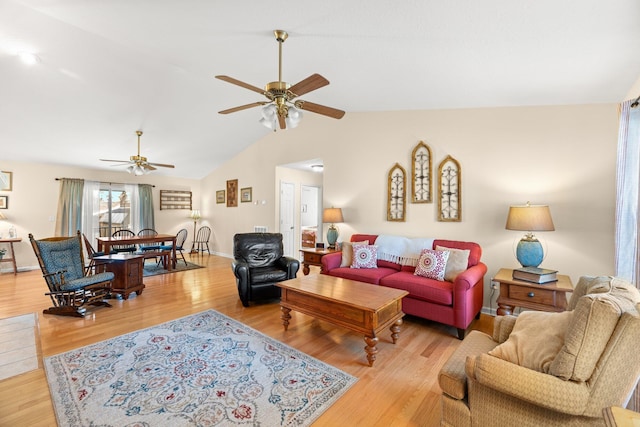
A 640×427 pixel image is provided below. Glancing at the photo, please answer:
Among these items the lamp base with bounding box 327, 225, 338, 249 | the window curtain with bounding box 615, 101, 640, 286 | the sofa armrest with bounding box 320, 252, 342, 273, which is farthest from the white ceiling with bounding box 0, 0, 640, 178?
the sofa armrest with bounding box 320, 252, 342, 273

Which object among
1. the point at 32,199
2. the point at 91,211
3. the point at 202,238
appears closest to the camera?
the point at 32,199

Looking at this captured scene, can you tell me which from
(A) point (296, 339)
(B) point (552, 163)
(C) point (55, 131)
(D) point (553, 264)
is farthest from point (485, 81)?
(C) point (55, 131)

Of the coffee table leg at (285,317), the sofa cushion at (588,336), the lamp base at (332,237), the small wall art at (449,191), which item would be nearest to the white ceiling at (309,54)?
the small wall art at (449,191)

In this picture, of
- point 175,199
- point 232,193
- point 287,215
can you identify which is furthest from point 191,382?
point 175,199

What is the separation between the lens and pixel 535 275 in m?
2.68

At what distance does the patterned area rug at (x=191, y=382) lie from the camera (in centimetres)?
173

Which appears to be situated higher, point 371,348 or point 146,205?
point 146,205

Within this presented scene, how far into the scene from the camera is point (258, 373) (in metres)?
2.18

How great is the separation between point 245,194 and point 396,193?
3880 millimetres

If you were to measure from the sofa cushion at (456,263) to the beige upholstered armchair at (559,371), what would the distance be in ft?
5.13

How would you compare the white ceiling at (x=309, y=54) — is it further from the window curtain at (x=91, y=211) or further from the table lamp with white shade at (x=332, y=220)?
the window curtain at (x=91, y=211)

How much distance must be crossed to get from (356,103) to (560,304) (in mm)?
3381

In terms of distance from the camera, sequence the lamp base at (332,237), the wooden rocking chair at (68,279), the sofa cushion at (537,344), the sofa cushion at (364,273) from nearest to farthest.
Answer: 1. the sofa cushion at (537,344)
2. the wooden rocking chair at (68,279)
3. the sofa cushion at (364,273)
4. the lamp base at (332,237)

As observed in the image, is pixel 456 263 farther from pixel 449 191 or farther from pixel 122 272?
pixel 122 272
